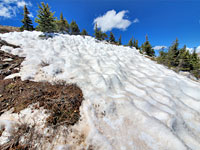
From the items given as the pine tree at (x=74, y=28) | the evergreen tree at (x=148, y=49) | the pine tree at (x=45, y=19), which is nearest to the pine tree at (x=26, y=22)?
the pine tree at (x=45, y=19)

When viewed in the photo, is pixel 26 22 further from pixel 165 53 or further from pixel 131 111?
pixel 165 53

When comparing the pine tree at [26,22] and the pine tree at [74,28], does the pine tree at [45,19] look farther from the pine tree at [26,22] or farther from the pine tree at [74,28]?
the pine tree at [74,28]

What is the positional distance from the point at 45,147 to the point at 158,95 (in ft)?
14.0

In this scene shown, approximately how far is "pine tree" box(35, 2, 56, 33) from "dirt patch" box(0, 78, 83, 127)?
11891mm

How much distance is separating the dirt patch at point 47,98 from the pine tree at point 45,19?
39.0 ft

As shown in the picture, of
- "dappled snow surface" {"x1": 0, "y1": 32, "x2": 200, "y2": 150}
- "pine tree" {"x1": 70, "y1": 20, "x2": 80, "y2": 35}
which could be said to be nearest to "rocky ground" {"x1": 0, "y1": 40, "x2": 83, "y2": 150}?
"dappled snow surface" {"x1": 0, "y1": 32, "x2": 200, "y2": 150}

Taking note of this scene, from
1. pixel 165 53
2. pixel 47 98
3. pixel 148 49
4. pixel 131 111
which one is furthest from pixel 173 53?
pixel 47 98

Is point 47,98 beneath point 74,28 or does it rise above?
beneath

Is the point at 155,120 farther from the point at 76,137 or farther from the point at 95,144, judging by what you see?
the point at 76,137

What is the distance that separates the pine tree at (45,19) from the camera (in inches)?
441

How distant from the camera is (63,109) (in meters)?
2.57

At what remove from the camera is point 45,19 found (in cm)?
1170

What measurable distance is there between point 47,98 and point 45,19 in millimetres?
14201

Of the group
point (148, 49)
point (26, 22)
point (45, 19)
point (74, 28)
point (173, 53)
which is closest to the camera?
point (45, 19)
